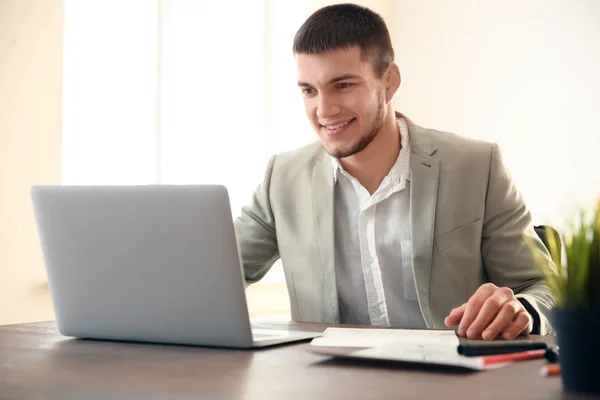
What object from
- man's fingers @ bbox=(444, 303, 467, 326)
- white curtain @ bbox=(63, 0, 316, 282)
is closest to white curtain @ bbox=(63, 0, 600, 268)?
white curtain @ bbox=(63, 0, 316, 282)

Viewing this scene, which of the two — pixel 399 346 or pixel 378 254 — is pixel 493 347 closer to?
pixel 399 346

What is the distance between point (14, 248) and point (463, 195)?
171 cm

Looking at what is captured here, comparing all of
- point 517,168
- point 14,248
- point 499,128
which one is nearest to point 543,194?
point 517,168

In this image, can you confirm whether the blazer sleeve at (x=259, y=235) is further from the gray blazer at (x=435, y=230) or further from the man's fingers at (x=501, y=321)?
the man's fingers at (x=501, y=321)

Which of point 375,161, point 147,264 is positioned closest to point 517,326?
point 147,264

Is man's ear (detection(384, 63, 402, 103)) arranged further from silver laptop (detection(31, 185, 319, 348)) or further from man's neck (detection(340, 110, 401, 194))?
silver laptop (detection(31, 185, 319, 348))

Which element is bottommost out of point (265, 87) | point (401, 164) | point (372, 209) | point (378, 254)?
point (378, 254)

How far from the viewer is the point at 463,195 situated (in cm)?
193

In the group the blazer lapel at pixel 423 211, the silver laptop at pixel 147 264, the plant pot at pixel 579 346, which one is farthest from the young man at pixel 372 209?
the plant pot at pixel 579 346

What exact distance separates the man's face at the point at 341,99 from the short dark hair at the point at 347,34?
24mm

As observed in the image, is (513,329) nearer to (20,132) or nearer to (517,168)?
(20,132)

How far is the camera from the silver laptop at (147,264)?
113cm

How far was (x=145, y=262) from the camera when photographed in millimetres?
1184

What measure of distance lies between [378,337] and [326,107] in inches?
36.5
